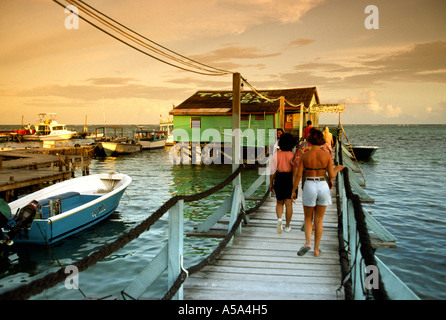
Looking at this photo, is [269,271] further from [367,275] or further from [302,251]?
[367,275]

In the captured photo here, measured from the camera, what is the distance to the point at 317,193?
559cm

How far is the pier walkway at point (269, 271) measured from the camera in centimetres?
455

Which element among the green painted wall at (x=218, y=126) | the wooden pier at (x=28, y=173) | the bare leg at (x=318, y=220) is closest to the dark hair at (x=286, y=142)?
the bare leg at (x=318, y=220)

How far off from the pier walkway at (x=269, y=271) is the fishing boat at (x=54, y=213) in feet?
22.9

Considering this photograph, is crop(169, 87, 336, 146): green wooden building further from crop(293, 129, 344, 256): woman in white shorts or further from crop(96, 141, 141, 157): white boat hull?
crop(293, 129, 344, 256): woman in white shorts

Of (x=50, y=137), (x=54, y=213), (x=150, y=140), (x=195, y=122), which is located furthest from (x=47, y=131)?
(x=54, y=213)

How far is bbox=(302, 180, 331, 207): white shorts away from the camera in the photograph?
5.56 m

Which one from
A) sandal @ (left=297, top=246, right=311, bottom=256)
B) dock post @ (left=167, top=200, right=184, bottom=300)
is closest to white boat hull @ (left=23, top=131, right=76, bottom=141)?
sandal @ (left=297, top=246, right=311, bottom=256)

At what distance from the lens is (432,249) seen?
11.4m

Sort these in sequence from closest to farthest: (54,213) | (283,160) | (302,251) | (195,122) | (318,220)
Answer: (318,220), (302,251), (283,160), (54,213), (195,122)

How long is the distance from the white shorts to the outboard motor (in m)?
8.41

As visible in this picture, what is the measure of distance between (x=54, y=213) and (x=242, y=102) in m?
28.1

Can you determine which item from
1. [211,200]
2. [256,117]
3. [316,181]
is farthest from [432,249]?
[256,117]
